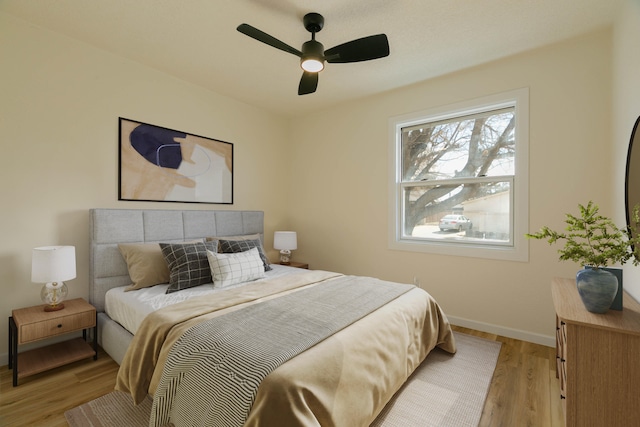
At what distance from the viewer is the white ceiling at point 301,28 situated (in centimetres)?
210

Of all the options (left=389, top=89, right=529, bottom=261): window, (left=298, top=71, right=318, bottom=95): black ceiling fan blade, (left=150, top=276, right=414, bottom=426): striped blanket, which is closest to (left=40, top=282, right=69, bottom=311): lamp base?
(left=150, top=276, right=414, bottom=426): striped blanket

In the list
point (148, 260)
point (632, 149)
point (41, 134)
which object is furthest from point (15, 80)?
point (632, 149)

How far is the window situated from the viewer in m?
2.83

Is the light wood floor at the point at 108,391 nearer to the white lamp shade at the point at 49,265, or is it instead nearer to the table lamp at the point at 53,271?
the table lamp at the point at 53,271

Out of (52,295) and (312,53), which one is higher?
(312,53)

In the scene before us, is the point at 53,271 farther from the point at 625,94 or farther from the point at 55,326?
the point at 625,94

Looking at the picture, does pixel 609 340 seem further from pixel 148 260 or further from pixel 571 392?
pixel 148 260

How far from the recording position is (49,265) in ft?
6.88

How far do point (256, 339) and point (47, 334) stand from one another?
68.6 inches

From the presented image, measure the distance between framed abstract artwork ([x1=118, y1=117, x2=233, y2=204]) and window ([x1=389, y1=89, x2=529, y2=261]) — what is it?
6.78 ft

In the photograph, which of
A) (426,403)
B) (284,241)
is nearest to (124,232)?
(284,241)

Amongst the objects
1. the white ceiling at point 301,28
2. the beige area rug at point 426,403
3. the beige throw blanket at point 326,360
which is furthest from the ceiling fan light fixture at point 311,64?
the beige area rug at point 426,403

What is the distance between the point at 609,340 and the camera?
1349 millimetres

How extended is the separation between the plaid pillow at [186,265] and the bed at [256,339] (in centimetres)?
5
